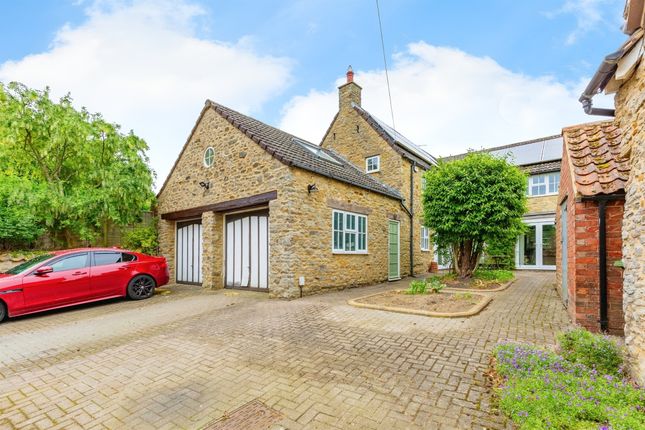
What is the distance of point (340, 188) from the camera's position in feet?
35.2

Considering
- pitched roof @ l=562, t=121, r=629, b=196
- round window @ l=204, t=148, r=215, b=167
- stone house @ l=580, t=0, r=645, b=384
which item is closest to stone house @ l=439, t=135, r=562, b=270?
pitched roof @ l=562, t=121, r=629, b=196

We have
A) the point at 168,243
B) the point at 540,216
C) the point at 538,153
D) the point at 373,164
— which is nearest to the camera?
the point at 168,243

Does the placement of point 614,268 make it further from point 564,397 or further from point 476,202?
point 476,202

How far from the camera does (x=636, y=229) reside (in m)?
3.43

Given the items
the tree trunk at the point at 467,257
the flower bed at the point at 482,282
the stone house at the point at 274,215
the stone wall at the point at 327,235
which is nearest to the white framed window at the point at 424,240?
the stone house at the point at 274,215

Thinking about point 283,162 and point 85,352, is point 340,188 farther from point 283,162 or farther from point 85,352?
point 85,352

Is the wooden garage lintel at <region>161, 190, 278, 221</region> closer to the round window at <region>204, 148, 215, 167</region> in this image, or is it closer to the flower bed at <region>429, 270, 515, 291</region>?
the round window at <region>204, 148, 215, 167</region>

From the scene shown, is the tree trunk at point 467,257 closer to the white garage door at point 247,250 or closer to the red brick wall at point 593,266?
the red brick wall at point 593,266

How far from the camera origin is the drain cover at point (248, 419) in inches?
106

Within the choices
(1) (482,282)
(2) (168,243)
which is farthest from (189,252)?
(1) (482,282)

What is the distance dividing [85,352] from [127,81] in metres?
8.11

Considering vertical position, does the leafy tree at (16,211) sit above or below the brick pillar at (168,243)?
above

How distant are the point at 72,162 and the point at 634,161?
52.8ft

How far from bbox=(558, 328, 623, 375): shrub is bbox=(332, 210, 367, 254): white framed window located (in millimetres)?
7086
